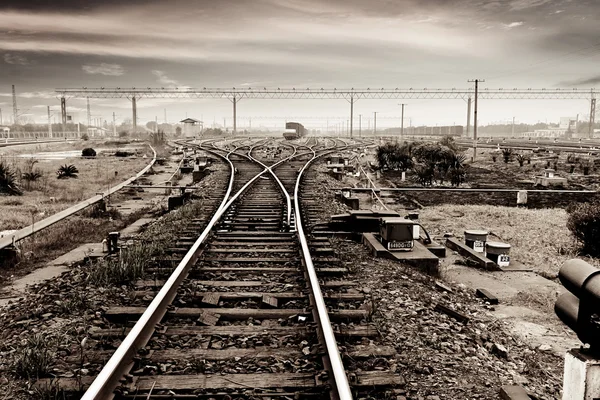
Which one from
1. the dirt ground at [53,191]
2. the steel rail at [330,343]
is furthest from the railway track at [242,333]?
the dirt ground at [53,191]

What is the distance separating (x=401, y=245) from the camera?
7352 millimetres

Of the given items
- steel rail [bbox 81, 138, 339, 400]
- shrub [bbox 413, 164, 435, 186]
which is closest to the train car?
shrub [bbox 413, 164, 435, 186]

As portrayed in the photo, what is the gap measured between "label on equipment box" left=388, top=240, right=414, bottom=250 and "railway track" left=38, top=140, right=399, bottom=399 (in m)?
0.93

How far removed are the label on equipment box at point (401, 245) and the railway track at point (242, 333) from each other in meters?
0.93

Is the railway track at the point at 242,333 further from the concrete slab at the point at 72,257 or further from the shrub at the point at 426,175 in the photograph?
the shrub at the point at 426,175

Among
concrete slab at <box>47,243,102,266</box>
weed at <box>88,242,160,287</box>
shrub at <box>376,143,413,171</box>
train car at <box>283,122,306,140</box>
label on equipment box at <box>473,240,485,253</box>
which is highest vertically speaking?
train car at <box>283,122,306,140</box>

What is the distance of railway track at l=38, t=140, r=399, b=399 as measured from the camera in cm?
335

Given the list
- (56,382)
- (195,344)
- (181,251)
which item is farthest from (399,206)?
(56,382)

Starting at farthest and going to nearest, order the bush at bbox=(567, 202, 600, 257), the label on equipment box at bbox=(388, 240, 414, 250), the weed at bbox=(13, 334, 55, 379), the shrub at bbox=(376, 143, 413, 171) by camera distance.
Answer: the shrub at bbox=(376, 143, 413, 171) → the bush at bbox=(567, 202, 600, 257) → the label on equipment box at bbox=(388, 240, 414, 250) → the weed at bbox=(13, 334, 55, 379)

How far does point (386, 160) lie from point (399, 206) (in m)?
10.6

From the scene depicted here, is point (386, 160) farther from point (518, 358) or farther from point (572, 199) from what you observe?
point (518, 358)

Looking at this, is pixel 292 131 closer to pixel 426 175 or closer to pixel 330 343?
pixel 426 175

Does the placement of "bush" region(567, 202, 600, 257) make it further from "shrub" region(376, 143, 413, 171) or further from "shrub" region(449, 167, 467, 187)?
"shrub" region(376, 143, 413, 171)

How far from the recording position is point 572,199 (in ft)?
54.9
